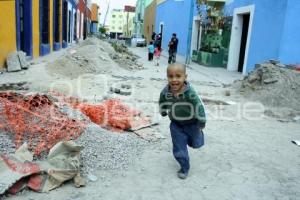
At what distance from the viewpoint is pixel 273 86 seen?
30.3ft

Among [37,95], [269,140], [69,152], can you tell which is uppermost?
[37,95]

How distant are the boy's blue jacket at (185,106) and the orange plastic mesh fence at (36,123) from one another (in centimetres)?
125

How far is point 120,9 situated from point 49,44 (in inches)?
4437

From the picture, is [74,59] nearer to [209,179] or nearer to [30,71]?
[30,71]

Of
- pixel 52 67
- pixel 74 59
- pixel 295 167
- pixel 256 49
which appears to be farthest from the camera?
pixel 256 49

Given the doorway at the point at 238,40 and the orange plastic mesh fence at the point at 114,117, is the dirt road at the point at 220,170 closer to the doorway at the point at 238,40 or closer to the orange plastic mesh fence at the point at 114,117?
the orange plastic mesh fence at the point at 114,117

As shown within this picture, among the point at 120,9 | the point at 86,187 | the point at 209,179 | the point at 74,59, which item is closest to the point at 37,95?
the point at 86,187

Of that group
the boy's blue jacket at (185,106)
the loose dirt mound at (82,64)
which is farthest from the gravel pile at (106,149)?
the loose dirt mound at (82,64)

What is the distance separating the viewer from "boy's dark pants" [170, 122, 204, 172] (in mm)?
3910

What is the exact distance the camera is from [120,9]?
126 meters

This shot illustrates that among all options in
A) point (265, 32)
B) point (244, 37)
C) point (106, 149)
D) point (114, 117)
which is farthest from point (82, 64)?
point (244, 37)

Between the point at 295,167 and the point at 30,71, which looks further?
the point at 30,71

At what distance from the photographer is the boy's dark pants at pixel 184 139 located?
3.91 meters

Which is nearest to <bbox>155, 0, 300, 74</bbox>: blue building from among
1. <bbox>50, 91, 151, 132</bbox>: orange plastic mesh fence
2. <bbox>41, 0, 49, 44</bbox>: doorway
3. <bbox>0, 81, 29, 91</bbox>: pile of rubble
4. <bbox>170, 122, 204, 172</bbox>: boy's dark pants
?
<bbox>50, 91, 151, 132</bbox>: orange plastic mesh fence
